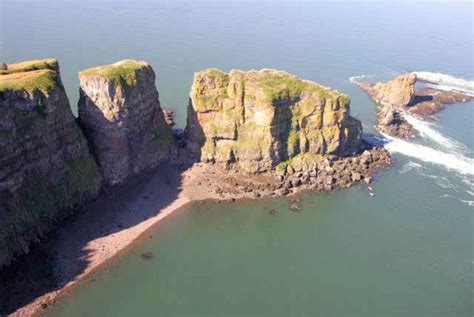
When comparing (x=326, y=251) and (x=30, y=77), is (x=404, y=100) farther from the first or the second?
(x=30, y=77)

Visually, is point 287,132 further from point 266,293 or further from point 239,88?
point 266,293

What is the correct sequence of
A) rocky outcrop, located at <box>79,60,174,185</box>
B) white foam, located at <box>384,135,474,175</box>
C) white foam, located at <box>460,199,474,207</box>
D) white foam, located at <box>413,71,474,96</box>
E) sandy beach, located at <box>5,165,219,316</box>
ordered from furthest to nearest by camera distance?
white foam, located at <box>413,71,474,96</box> < white foam, located at <box>384,135,474,175</box> < white foam, located at <box>460,199,474,207</box> < rocky outcrop, located at <box>79,60,174,185</box> < sandy beach, located at <box>5,165,219,316</box>

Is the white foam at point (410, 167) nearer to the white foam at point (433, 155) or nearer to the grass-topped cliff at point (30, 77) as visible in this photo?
the white foam at point (433, 155)

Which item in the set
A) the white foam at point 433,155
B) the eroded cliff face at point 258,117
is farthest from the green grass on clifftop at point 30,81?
the white foam at point 433,155

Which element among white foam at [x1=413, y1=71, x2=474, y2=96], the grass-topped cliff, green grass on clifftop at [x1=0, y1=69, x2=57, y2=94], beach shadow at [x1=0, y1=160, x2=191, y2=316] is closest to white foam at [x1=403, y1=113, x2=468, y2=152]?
white foam at [x1=413, y1=71, x2=474, y2=96]

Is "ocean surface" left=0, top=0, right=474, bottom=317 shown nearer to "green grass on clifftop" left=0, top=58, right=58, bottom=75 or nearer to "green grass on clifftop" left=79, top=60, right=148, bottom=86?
"green grass on clifftop" left=79, top=60, right=148, bottom=86

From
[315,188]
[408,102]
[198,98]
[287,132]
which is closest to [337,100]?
[287,132]

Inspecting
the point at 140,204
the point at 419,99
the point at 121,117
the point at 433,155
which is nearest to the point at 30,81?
the point at 121,117
